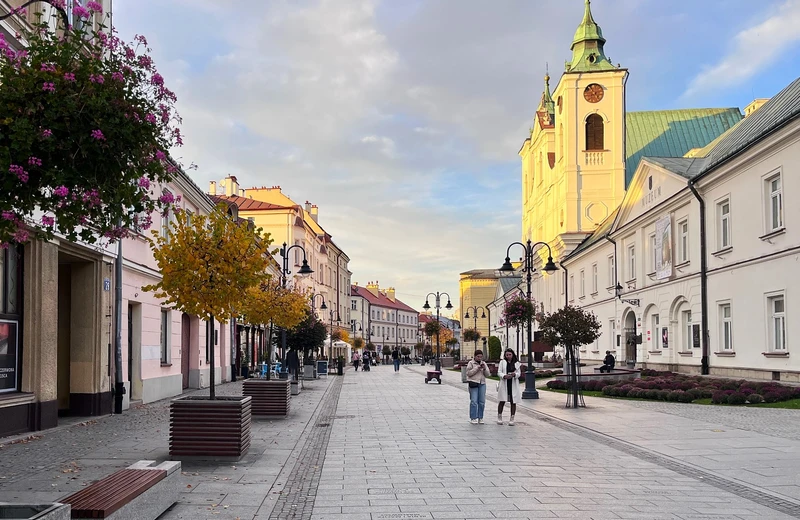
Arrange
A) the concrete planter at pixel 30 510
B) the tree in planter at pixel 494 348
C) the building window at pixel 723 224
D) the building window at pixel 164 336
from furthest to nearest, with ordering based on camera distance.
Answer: the tree in planter at pixel 494 348
the building window at pixel 723 224
the building window at pixel 164 336
the concrete planter at pixel 30 510

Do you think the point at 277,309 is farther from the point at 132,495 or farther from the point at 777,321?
the point at 132,495

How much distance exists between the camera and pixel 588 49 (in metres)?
58.7

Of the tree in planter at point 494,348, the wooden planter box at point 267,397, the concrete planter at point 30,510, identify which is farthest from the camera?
the tree in planter at point 494,348

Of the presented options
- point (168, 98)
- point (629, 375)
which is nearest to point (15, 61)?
point (168, 98)

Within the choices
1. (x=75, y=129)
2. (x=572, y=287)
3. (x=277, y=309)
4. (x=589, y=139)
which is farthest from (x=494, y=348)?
(x=75, y=129)

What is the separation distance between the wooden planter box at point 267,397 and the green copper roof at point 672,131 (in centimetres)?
4536

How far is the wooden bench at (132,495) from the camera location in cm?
579

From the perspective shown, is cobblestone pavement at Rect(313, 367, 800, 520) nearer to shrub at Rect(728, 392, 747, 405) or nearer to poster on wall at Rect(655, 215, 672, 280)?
shrub at Rect(728, 392, 747, 405)

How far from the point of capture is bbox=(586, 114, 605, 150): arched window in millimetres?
57625

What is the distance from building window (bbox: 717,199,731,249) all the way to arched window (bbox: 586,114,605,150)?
31.2 meters

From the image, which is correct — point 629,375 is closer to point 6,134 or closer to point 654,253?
point 654,253

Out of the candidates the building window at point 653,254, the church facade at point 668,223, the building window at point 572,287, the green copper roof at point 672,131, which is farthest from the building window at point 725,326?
the green copper roof at point 672,131

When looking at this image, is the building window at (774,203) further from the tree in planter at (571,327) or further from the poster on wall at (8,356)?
the poster on wall at (8,356)

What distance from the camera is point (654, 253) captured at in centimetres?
3494
